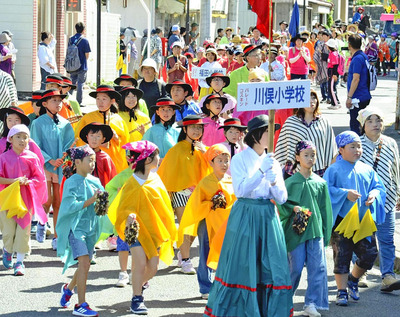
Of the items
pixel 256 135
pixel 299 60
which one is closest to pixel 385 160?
pixel 256 135

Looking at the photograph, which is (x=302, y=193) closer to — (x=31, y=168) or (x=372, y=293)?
(x=372, y=293)

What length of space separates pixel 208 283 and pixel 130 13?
3234cm

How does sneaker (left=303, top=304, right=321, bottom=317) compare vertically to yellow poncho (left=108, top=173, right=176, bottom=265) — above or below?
below

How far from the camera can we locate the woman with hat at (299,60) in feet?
83.6

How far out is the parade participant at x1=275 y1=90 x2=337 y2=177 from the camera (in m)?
9.80

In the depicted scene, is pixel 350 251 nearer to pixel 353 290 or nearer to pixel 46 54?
pixel 353 290

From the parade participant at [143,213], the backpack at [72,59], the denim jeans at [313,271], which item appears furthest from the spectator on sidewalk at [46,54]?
the denim jeans at [313,271]

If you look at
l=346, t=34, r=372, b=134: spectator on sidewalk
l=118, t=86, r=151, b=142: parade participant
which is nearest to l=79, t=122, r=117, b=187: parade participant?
l=118, t=86, r=151, b=142: parade participant

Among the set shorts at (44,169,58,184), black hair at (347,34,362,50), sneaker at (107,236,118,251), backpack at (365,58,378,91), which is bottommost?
sneaker at (107,236,118,251)

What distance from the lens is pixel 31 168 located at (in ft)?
32.4

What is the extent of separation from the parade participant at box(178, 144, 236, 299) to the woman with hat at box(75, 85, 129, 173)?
223cm

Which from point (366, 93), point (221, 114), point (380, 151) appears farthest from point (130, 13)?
point (380, 151)

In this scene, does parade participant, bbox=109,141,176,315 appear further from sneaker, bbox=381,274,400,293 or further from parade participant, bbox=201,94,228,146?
parade participant, bbox=201,94,228,146

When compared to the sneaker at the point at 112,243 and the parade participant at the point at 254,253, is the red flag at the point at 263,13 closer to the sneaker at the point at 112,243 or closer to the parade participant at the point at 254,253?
the parade participant at the point at 254,253
